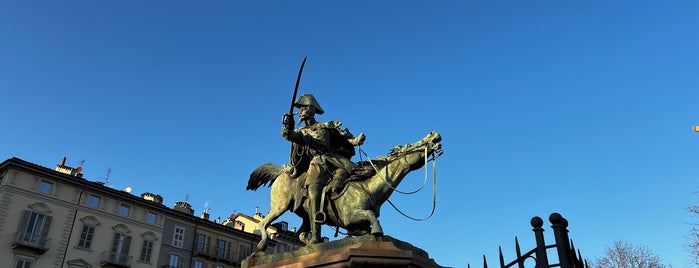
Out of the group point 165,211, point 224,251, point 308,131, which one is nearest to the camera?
point 308,131

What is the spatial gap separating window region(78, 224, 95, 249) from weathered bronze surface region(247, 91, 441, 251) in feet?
128

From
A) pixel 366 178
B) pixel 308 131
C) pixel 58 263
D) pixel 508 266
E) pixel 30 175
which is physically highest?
pixel 30 175

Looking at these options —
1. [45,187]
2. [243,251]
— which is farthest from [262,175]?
[243,251]

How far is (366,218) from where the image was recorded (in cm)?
755

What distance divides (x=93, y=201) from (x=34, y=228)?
4.92 metres

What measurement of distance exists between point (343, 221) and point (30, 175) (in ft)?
133

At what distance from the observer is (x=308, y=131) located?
9.05 m

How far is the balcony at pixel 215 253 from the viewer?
49.8 meters

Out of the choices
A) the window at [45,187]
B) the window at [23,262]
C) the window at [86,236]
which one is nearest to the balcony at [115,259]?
the window at [86,236]

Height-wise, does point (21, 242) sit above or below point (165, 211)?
below

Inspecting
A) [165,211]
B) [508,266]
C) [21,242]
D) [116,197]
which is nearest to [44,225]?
[21,242]

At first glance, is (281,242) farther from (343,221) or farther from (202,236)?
(343,221)

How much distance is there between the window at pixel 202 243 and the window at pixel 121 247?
6.98m

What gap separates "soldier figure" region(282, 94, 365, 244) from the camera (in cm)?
823
